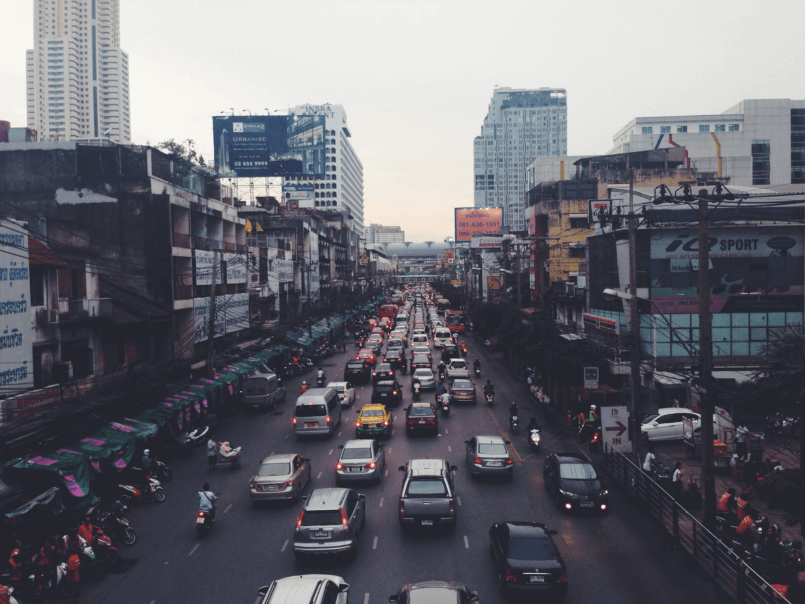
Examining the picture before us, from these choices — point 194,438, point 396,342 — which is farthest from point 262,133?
point 194,438

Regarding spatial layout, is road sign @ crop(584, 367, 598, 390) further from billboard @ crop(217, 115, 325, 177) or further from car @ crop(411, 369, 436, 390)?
billboard @ crop(217, 115, 325, 177)

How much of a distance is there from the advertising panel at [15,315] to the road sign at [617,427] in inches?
735

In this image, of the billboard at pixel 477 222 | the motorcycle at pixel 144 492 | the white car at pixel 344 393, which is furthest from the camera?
the billboard at pixel 477 222

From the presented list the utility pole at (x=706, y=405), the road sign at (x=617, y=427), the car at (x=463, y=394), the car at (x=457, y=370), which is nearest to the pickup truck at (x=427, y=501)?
the utility pole at (x=706, y=405)

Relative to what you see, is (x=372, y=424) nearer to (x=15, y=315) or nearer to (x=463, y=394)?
(x=463, y=394)

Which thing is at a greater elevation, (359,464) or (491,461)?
(359,464)

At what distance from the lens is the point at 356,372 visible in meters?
42.2

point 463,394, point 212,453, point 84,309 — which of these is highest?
point 84,309

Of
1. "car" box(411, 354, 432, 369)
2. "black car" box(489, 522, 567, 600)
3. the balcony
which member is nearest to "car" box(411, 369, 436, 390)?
"car" box(411, 354, 432, 369)

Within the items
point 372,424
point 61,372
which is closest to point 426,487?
point 372,424

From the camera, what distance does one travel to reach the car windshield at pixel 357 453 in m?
20.6

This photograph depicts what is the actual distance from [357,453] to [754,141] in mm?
91617

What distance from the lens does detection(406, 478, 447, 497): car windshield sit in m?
16.3

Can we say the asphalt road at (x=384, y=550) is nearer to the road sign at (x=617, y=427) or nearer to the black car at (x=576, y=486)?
the black car at (x=576, y=486)
